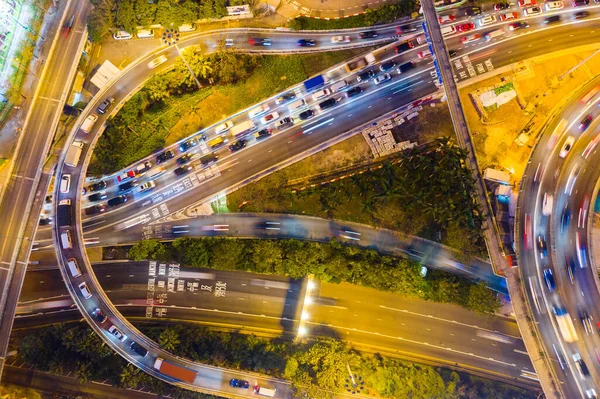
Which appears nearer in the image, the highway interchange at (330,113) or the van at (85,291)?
the van at (85,291)

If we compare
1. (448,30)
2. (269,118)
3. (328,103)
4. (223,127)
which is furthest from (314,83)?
(448,30)

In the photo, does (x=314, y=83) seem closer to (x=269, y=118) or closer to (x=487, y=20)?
(x=269, y=118)

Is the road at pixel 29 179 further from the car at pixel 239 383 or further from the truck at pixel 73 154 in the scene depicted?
the car at pixel 239 383

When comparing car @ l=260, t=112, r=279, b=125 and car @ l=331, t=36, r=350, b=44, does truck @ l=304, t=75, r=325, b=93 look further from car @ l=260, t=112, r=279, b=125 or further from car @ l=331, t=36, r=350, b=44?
car @ l=260, t=112, r=279, b=125

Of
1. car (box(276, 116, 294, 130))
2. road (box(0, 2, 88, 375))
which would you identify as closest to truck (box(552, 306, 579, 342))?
car (box(276, 116, 294, 130))

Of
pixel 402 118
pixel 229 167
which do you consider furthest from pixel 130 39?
pixel 402 118

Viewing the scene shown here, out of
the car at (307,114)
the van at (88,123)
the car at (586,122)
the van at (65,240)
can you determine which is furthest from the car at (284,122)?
Result: the car at (586,122)
